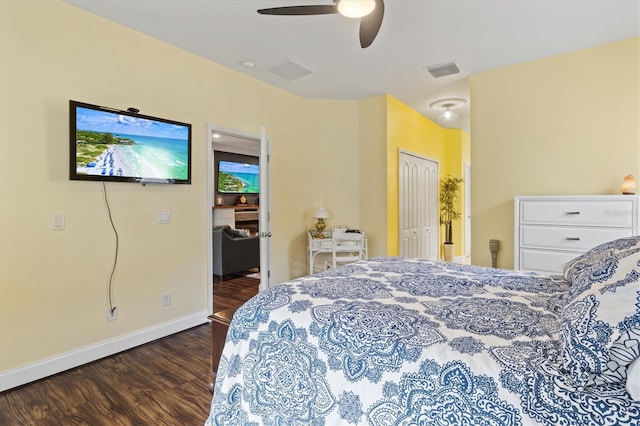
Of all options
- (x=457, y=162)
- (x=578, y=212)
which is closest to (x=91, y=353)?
(x=578, y=212)

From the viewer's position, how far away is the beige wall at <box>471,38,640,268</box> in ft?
9.60

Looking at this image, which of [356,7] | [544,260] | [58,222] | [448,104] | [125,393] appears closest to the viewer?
[356,7]

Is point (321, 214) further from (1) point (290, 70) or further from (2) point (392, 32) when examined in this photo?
(2) point (392, 32)

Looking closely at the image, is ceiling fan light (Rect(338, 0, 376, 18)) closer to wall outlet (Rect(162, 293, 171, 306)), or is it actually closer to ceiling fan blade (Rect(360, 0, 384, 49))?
ceiling fan blade (Rect(360, 0, 384, 49))

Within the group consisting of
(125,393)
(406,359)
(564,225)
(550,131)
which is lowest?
(125,393)

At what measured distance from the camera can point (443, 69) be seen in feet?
11.5

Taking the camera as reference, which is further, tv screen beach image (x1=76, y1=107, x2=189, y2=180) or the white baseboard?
tv screen beach image (x1=76, y1=107, x2=189, y2=180)

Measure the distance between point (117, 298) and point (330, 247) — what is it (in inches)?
94.8

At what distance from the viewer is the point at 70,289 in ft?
7.87

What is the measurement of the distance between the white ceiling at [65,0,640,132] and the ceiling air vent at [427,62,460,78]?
2.6 inches

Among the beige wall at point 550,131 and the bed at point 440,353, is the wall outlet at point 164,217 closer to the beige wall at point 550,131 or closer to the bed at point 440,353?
the bed at point 440,353

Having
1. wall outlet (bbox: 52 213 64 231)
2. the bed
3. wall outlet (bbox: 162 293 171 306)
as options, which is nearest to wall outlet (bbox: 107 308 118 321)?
wall outlet (bbox: 162 293 171 306)

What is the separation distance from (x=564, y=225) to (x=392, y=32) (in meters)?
2.32

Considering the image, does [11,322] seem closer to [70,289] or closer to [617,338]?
[70,289]
